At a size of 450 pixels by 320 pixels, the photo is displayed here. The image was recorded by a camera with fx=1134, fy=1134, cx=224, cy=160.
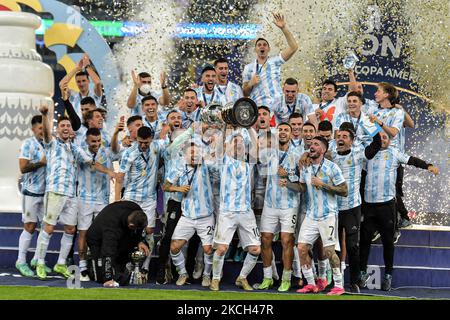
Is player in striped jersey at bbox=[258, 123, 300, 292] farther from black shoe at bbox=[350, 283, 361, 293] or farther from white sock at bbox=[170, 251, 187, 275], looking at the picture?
white sock at bbox=[170, 251, 187, 275]

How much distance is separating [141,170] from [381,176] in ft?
7.31

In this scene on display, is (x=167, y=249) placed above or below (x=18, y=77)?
below

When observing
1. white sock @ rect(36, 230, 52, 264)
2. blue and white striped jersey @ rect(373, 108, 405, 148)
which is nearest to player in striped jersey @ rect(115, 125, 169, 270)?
white sock @ rect(36, 230, 52, 264)

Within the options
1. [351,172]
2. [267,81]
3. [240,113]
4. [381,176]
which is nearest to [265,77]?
[267,81]

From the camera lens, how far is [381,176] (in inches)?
413

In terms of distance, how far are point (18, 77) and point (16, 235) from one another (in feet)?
6.75

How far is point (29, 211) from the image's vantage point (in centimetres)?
1081

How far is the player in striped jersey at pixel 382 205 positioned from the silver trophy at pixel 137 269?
1990 millimetres

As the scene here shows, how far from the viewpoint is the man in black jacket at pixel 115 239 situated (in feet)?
32.6

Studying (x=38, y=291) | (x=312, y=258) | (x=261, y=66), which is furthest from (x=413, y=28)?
(x=38, y=291)

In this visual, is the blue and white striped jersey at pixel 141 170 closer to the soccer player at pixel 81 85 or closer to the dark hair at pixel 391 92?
the soccer player at pixel 81 85

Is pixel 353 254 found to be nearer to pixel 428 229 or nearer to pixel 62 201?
pixel 428 229

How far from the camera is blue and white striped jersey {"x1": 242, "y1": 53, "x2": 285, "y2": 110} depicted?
1113 cm
